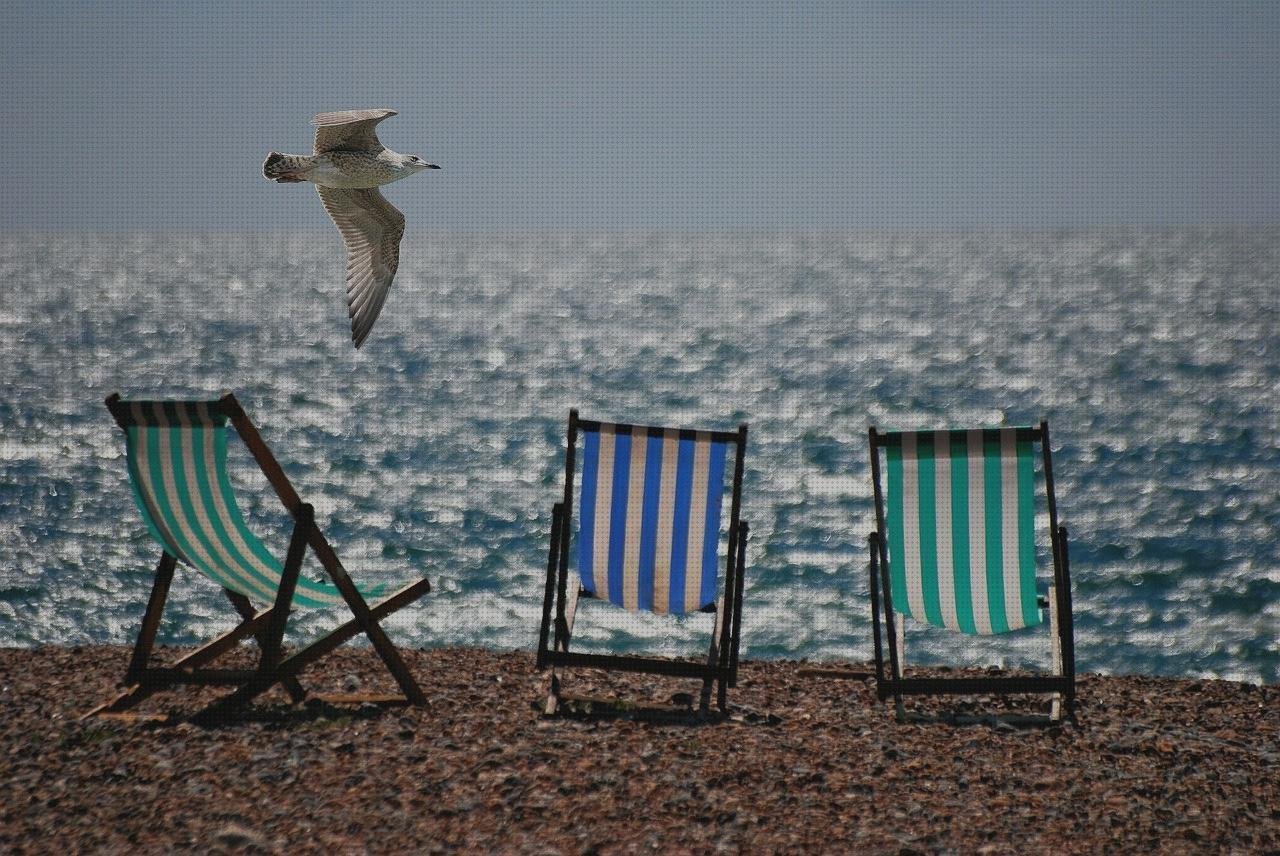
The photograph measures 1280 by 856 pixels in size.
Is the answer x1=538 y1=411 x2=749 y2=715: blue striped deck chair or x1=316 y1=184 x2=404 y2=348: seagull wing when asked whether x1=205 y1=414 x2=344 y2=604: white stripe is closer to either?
x1=538 y1=411 x2=749 y2=715: blue striped deck chair

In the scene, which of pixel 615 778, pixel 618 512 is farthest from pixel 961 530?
pixel 615 778

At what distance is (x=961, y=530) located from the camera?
5.17 metres

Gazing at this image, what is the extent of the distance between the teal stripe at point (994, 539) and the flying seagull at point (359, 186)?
2.61 m

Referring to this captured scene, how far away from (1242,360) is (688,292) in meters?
36.8

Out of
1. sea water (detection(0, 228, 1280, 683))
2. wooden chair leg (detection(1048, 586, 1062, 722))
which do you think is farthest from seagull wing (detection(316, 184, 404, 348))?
sea water (detection(0, 228, 1280, 683))

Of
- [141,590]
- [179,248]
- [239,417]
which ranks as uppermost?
[179,248]

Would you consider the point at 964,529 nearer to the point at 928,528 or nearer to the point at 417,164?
the point at 928,528

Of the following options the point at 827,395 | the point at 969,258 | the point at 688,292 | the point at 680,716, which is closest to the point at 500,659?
the point at 680,716

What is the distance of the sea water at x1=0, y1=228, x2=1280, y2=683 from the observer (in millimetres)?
13812

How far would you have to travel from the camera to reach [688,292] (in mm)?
70375

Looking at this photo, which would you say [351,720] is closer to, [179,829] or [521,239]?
[179,829]

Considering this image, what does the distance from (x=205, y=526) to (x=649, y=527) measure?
1.63 meters

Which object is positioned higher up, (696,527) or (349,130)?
(349,130)

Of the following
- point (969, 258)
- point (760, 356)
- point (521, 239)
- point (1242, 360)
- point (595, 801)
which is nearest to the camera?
point (595, 801)
